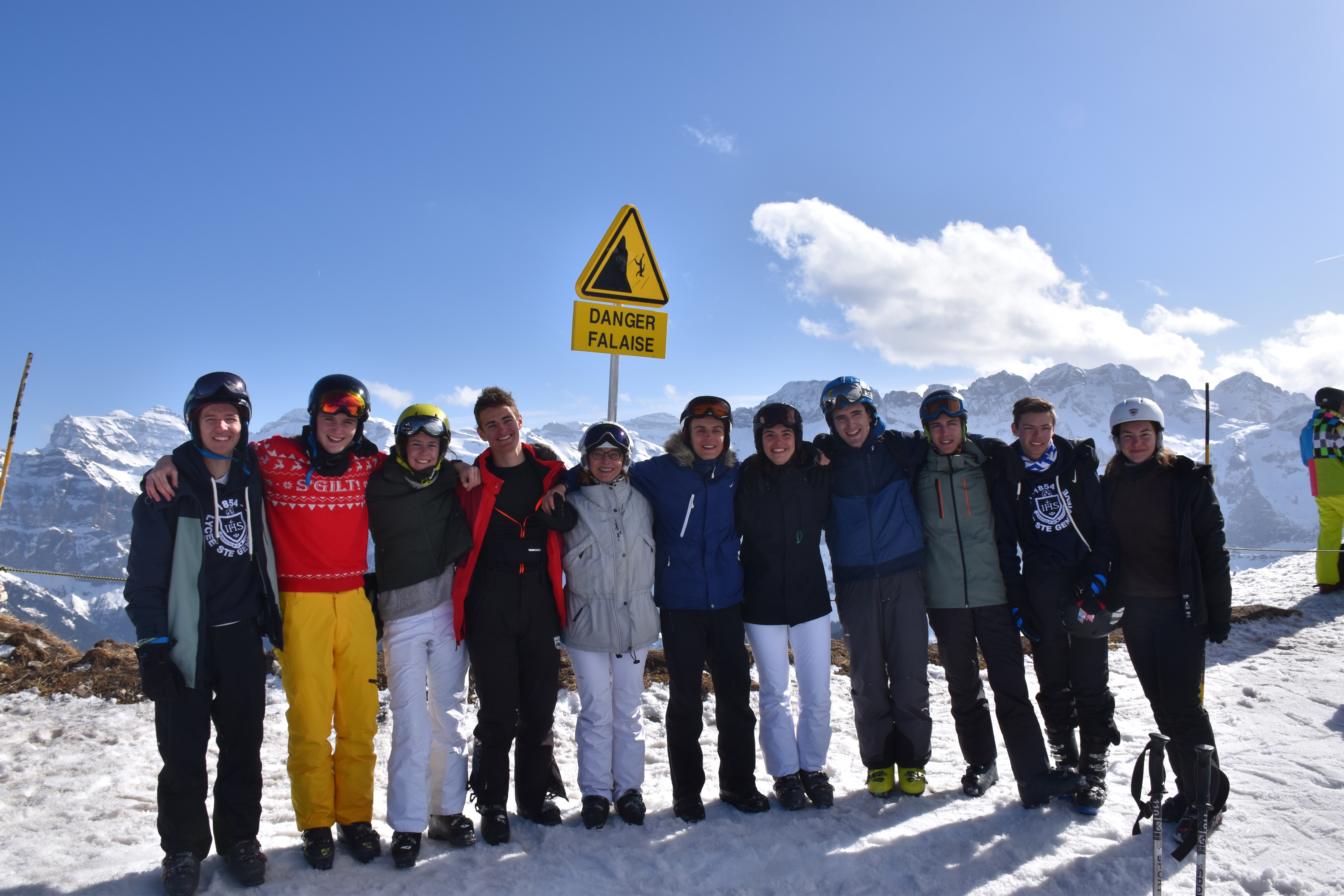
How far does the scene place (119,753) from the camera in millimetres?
5113

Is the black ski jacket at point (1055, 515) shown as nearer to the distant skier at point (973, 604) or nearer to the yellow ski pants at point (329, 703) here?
the distant skier at point (973, 604)

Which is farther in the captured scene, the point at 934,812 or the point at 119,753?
the point at 119,753

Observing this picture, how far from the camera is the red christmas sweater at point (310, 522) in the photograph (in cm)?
387

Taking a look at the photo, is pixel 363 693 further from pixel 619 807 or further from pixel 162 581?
pixel 619 807

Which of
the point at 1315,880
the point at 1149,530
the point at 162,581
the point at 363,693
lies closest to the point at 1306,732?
the point at 1315,880

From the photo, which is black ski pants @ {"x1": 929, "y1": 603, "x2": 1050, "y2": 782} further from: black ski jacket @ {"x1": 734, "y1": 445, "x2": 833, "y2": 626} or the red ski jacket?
the red ski jacket

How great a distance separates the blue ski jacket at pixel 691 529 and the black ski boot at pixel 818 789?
127 centimetres

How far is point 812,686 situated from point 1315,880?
272 cm

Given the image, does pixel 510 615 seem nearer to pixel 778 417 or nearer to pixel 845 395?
pixel 778 417

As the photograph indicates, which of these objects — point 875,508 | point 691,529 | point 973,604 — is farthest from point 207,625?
point 973,604

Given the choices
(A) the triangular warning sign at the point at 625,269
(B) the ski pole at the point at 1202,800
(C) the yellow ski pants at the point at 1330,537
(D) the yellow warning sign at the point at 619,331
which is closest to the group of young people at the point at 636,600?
(D) the yellow warning sign at the point at 619,331

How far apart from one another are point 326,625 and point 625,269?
3057 millimetres

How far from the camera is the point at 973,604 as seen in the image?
15.1 feet

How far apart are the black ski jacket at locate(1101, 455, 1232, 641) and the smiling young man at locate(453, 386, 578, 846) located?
12.2 ft
